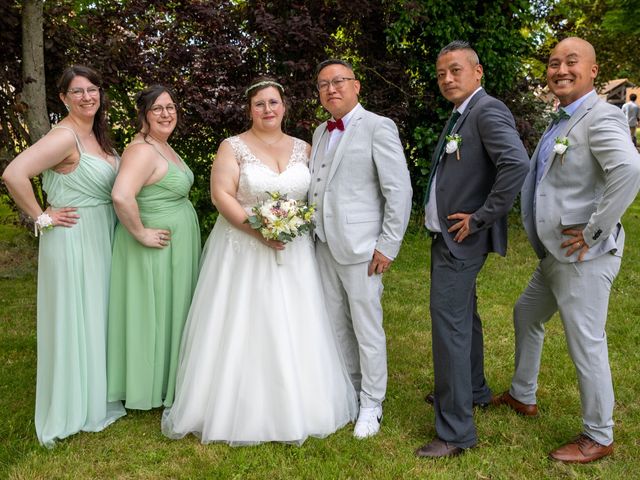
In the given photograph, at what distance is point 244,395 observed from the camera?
3.66m

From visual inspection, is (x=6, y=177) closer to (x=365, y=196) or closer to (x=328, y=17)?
(x=365, y=196)

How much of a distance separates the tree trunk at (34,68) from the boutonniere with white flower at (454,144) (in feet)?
16.0

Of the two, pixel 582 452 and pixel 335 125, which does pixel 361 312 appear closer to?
pixel 335 125

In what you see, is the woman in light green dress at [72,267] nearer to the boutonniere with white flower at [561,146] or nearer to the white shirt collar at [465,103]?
the white shirt collar at [465,103]

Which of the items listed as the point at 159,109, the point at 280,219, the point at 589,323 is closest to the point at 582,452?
the point at 589,323

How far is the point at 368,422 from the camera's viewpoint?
3.80 metres

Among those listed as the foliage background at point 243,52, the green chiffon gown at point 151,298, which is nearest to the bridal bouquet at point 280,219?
the green chiffon gown at point 151,298

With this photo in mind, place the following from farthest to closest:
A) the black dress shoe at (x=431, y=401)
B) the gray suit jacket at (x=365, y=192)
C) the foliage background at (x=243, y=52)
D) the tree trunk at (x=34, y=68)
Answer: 1. the foliage background at (x=243, y=52)
2. the tree trunk at (x=34, y=68)
3. the black dress shoe at (x=431, y=401)
4. the gray suit jacket at (x=365, y=192)

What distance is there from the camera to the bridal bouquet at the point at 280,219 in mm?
3477

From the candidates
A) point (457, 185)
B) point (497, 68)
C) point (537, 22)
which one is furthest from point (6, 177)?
point (537, 22)

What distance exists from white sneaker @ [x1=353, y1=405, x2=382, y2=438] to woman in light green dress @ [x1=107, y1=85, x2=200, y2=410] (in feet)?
4.40

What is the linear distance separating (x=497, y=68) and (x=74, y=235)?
7296mm

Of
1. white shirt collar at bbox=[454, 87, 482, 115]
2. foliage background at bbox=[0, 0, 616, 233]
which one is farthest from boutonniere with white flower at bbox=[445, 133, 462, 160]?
foliage background at bbox=[0, 0, 616, 233]

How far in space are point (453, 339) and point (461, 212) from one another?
753 mm
